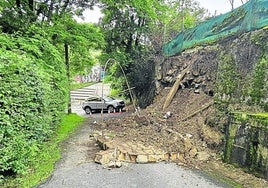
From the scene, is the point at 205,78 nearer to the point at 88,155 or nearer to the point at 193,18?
the point at 88,155

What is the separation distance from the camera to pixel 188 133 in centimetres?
1010

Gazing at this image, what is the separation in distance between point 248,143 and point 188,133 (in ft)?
10.8

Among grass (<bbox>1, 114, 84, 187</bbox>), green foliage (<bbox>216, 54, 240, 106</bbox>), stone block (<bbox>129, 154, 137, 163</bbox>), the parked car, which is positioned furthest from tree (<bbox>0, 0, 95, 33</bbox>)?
green foliage (<bbox>216, 54, 240, 106</bbox>)

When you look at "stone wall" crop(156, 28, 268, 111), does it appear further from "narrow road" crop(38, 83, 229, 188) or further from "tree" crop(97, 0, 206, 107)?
"tree" crop(97, 0, 206, 107)

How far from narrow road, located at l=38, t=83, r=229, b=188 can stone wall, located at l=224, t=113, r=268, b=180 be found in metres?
1.19

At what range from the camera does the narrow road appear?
5.90m

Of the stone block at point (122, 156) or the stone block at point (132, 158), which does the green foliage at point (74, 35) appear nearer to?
the stone block at point (122, 156)

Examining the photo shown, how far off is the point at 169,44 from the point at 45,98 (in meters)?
12.4

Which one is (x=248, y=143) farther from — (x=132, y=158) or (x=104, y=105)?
(x=104, y=105)

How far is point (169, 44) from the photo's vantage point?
1838cm

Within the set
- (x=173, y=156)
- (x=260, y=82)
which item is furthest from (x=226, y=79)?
(x=173, y=156)

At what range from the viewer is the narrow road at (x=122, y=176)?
5902 mm

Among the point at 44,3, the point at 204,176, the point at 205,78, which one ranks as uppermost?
the point at 44,3

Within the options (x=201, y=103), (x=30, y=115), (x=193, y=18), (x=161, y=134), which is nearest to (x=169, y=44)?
(x=201, y=103)
